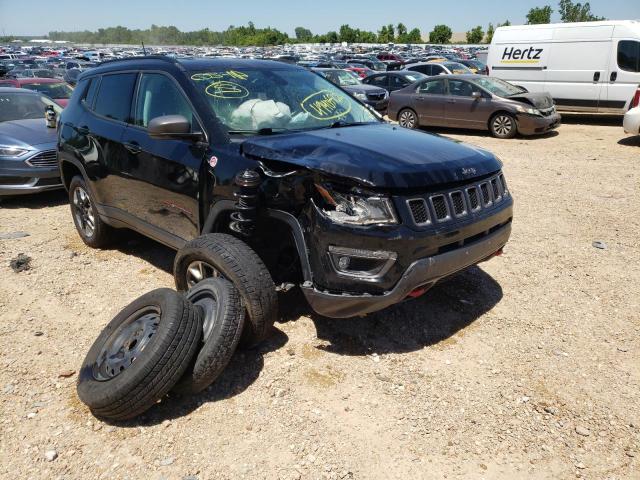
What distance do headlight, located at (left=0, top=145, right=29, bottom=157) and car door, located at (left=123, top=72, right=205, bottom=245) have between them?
375cm

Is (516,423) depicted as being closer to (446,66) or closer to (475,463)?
(475,463)

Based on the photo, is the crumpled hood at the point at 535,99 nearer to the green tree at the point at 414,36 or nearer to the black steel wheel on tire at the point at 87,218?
the black steel wheel on tire at the point at 87,218

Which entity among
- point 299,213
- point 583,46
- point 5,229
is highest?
point 583,46

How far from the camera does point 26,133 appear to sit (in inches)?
296

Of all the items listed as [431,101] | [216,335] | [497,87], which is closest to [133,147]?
[216,335]

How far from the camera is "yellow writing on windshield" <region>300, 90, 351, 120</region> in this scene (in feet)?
13.2

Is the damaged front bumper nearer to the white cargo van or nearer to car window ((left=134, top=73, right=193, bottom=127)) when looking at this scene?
car window ((left=134, top=73, right=193, bottom=127))

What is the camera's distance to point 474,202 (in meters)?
→ 3.28

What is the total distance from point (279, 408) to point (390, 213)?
4.23 feet

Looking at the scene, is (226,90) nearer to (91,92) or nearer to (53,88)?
(91,92)

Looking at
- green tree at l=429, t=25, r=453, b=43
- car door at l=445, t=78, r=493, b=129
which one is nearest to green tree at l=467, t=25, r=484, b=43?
green tree at l=429, t=25, r=453, b=43

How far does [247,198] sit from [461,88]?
429 inches

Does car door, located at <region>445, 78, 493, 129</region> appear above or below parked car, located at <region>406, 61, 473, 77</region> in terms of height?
below

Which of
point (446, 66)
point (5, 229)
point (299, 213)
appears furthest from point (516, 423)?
point (446, 66)
